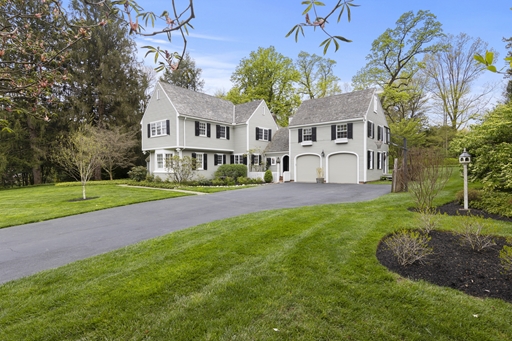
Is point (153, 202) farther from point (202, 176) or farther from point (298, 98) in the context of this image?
point (298, 98)

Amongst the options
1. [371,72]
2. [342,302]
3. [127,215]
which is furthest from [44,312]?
[371,72]

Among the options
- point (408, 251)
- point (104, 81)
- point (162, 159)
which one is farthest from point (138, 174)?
point (408, 251)

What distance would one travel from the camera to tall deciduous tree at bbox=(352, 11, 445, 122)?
86.4ft

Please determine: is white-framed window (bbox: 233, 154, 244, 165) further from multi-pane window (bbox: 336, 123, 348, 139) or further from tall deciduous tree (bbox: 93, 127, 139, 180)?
tall deciduous tree (bbox: 93, 127, 139, 180)

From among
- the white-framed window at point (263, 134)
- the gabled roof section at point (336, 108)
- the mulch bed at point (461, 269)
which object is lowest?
the mulch bed at point (461, 269)

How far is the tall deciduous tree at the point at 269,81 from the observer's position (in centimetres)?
3284

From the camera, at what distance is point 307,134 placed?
21391mm

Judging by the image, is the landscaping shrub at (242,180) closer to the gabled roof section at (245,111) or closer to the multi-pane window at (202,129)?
the multi-pane window at (202,129)

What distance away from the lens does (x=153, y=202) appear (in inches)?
459

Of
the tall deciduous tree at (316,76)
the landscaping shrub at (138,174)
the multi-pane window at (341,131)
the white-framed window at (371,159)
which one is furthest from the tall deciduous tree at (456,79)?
the landscaping shrub at (138,174)

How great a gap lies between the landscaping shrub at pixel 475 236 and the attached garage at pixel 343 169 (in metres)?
14.3

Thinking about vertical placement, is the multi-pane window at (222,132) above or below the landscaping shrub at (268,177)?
above

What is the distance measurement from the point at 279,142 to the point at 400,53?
16.7 metres

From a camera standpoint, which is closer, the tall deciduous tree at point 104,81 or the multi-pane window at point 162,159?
the multi-pane window at point 162,159
